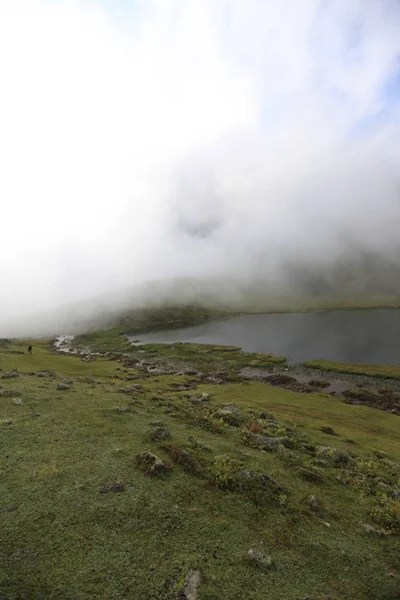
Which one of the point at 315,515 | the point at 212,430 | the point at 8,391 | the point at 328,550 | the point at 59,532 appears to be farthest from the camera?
the point at 8,391

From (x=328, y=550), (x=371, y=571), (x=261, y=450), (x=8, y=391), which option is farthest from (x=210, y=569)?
(x=8, y=391)

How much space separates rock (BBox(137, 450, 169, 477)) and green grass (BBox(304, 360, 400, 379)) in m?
99.8

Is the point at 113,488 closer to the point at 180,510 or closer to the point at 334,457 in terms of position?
the point at 180,510

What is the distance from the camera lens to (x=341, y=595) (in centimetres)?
1247

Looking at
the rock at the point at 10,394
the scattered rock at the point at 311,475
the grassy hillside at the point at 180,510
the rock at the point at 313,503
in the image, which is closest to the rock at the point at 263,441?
the grassy hillside at the point at 180,510

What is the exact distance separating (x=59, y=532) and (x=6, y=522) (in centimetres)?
246

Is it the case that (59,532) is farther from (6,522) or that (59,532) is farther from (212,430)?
(212,430)

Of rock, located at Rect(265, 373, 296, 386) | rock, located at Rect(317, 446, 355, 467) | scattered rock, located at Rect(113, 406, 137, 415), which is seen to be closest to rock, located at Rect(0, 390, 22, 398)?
scattered rock, located at Rect(113, 406, 137, 415)

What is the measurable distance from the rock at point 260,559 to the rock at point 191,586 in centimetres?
251

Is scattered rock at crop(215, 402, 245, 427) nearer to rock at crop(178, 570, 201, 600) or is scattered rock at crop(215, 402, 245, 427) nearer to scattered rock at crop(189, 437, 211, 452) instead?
scattered rock at crop(189, 437, 211, 452)

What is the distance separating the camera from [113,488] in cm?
1675

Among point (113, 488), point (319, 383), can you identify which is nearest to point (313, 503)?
point (113, 488)

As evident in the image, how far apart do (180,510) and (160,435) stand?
8297 millimetres

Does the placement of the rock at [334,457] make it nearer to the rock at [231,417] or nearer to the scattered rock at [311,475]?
the scattered rock at [311,475]
